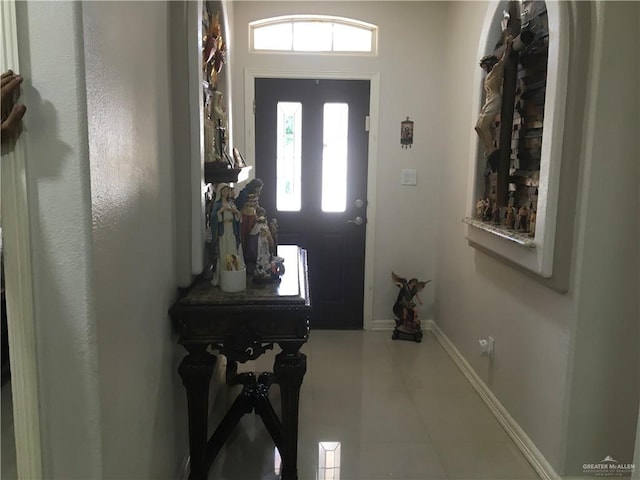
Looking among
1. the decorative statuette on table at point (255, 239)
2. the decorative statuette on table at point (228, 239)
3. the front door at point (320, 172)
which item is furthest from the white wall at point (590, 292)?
the front door at point (320, 172)

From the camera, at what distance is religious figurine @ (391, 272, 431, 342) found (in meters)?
3.99

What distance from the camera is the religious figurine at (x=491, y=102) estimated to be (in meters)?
2.70

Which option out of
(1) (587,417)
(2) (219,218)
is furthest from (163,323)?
(1) (587,417)

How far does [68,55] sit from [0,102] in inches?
7.2

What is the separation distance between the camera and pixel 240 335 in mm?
1963

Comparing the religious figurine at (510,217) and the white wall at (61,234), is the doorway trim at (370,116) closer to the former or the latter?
the religious figurine at (510,217)

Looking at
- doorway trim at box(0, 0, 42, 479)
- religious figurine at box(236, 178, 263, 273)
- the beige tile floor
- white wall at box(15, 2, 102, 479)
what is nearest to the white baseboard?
the beige tile floor

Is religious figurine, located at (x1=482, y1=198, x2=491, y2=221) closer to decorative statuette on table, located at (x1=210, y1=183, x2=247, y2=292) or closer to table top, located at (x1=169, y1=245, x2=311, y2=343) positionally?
table top, located at (x1=169, y1=245, x2=311, y2=343)

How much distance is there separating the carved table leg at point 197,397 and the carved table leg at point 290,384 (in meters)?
0.27

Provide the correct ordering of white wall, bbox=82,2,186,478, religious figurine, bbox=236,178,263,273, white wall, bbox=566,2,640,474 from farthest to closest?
religious figurine, bbox=236,178,263,273 → white wall, bbox=566,2,640,474 → white wall, bbox=82,2,186,478

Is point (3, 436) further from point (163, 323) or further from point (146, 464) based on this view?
point (163, 323)

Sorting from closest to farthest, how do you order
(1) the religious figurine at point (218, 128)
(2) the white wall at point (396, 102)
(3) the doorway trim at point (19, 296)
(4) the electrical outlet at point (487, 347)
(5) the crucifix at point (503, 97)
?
(3) the doorway trim at point (19, 296)
(1) the religious figurine at point (218, 128)
(5) the crucifix at point (503, 97)
(4) the electrical outlet at point (487, 347)
(2) the white wall at point (396, 102)

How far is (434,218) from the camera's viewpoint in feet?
13.4

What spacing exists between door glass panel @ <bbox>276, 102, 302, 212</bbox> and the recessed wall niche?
137cm
